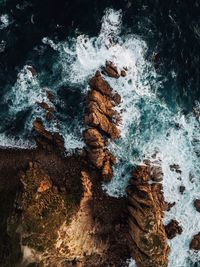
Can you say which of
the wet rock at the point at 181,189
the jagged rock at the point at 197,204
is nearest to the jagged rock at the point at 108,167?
the wet rock at the point at 181,189

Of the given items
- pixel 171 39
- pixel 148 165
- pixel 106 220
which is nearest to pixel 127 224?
pixel 106 220

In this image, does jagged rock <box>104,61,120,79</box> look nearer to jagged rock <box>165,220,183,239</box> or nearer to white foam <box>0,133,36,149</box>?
white foam <box>0,133,36,149</box>

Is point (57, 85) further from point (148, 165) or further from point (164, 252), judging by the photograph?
point (164, 252)

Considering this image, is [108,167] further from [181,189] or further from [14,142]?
[14,142]

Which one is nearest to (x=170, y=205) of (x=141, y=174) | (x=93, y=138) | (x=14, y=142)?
(x=141, y=174)

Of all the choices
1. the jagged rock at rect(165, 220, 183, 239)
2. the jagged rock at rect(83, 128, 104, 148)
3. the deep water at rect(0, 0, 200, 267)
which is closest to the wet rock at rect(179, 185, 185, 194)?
the deep water at rect(0, 0, 200, 267)

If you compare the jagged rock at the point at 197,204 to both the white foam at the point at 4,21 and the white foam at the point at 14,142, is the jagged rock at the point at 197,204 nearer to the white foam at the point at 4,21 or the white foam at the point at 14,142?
the white foam at the point at 14,142
